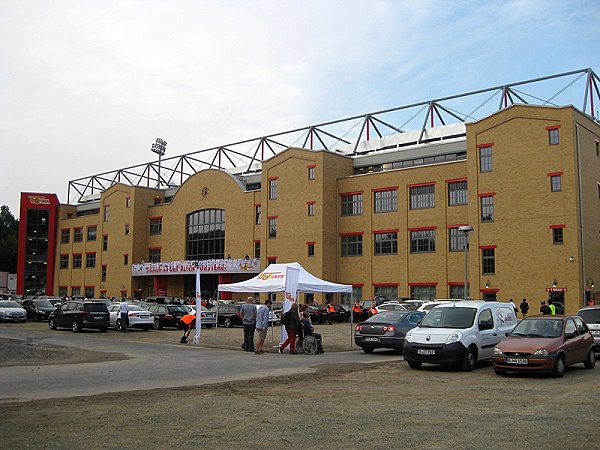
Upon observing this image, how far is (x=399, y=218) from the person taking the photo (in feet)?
165

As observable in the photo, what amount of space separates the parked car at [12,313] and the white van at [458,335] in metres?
30.5

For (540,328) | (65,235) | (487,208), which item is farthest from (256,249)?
(540,328)

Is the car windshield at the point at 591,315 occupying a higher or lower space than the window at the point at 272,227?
lower

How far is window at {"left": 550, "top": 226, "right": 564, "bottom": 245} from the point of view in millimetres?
40406

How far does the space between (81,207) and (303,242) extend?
44706mm

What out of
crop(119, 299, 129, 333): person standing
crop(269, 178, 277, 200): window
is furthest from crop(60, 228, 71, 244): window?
crop(119, 299, 129, 333): person standing

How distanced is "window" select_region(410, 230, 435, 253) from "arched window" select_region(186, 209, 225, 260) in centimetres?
2115

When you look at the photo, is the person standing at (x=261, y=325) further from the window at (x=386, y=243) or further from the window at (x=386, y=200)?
the window at (x=386, y=200)

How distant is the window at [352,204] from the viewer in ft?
175

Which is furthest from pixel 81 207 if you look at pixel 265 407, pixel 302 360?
pixel 265 407

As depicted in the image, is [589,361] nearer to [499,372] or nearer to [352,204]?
[499,372]

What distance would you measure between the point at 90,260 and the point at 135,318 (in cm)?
4869

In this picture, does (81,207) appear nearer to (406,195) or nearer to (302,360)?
(406,195)

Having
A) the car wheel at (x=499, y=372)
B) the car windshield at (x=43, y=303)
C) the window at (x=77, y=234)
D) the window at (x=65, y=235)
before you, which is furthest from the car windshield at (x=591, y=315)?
the window at (x=65, y=235)
